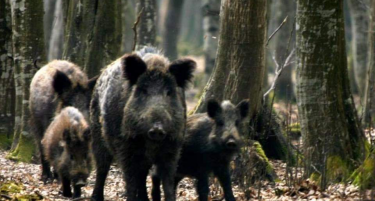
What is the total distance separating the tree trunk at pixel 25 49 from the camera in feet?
50.4

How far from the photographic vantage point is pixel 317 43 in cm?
1170

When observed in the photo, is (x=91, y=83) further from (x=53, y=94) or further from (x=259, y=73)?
(x=259, y=73)

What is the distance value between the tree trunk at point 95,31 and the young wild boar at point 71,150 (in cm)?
362

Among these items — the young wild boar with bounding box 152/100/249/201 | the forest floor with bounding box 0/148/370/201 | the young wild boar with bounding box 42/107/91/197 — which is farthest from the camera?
the young wild boar with bounding box 42/107/91/197

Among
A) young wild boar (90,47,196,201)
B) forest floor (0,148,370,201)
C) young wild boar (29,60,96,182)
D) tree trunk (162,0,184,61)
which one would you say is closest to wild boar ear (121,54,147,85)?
young wild boar (90,47,196,201)

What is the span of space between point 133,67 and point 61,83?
3.07m

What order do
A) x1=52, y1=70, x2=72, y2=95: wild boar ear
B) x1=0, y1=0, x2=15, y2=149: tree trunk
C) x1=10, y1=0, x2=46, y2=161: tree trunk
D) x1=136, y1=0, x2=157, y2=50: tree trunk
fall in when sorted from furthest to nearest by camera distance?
x1=136, y1=0, x2=157, y2=50: tree trunk
x1=0, y1=0, x2=15, y2=149: tree trunk
x1=10, y1=0, x2=46, y2=161: tree trunk
x1=52, y1=70, x2=72, y2=95: wild boar ear

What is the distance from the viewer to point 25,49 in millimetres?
15469

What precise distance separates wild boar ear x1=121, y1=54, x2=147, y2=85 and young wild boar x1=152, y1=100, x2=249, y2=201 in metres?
1.32

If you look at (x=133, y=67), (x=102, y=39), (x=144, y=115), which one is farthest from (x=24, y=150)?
(x=144, y=115)

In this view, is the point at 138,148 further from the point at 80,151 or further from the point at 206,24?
the point at 206,24

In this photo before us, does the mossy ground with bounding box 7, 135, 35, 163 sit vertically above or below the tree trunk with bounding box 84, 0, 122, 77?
below

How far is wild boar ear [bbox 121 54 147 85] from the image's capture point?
10.3 metres

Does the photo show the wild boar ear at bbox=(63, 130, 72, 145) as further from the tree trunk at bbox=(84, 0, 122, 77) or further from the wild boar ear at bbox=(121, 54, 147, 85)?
the tree trunk at bbox=(84, 0, 122, 77)
